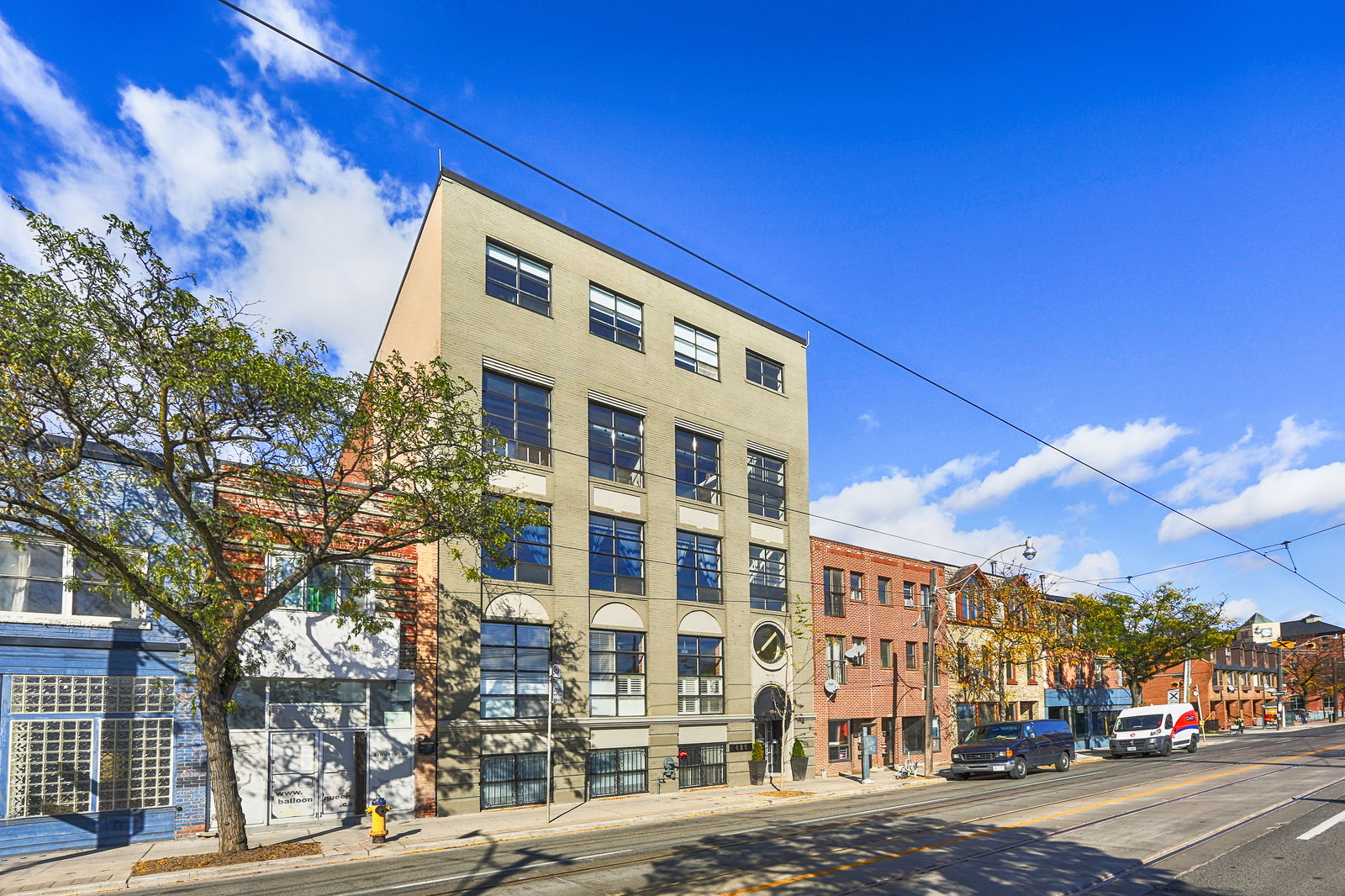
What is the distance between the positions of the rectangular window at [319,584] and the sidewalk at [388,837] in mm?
5386

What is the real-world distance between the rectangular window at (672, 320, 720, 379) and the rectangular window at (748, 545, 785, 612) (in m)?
7.29

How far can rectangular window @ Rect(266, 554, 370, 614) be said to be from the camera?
23625 mm

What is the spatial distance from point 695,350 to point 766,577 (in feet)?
31.3

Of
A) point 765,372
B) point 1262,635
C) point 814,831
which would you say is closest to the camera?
point 814,831

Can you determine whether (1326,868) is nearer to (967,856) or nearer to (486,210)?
(967,856)

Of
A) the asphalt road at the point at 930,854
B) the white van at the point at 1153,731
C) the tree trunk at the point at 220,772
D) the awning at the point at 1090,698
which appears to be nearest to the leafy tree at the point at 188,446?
the tree trunk at the point at 220,772

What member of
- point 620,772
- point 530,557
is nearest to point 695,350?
point 530,557

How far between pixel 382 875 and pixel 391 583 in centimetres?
1012

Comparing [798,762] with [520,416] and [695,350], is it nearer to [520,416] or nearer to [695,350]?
[695,350]

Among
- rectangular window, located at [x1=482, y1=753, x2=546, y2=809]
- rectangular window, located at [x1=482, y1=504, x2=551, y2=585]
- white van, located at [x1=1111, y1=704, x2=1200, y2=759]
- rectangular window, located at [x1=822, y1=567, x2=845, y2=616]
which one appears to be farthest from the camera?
white van, located at [x1=1111, y1=704, x2=1200, y2=759]

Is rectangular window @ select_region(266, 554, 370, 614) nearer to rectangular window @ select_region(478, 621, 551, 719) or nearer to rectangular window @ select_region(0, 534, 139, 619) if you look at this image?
rectangular window @ select_region(0, 534, 139, 619)

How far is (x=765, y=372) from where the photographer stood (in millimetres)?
39625

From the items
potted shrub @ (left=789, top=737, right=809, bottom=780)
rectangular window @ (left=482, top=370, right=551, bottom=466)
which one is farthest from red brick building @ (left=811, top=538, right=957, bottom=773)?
rectangular window @ (left=482, top=370, right=551, bottom=466)

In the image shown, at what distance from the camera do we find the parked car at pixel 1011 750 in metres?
32.8
